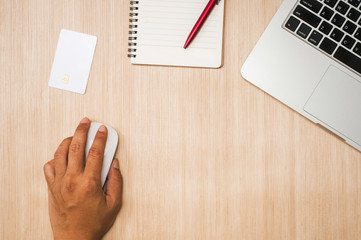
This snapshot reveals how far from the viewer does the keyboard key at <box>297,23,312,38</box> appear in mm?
441

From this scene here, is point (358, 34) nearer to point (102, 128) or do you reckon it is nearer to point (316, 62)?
point (316, 62)

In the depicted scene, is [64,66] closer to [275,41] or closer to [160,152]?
[160,152]

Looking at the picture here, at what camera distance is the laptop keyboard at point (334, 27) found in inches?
17.0

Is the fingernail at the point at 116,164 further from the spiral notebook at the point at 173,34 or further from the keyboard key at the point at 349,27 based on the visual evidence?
the keyboard key at the point at 349,27

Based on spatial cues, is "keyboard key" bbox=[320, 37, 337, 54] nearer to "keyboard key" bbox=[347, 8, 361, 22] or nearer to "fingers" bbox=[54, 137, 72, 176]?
"keyboard key" bbox=[347, 8, 361, 22]

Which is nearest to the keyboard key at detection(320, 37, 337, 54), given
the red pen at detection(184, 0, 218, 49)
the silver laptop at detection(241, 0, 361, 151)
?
the silver laptop at detection(241, 0, 361, 151)

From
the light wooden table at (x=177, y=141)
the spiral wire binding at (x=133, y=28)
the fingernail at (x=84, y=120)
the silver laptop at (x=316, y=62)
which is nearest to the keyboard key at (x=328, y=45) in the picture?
the silver laptop at (x=316, y=62)

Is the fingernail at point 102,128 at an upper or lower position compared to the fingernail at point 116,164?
upper

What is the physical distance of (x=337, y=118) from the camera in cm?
45

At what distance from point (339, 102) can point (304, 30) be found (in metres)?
0.15

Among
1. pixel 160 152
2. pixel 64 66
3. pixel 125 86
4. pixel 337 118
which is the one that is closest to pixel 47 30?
pixel 64 66

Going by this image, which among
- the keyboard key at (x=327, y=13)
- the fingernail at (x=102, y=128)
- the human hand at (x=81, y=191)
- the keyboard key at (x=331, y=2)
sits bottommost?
the human hand at (x=81, y=191)

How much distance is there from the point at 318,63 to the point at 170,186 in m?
0.37

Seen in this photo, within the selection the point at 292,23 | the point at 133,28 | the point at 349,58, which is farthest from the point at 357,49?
the point at 133,28
